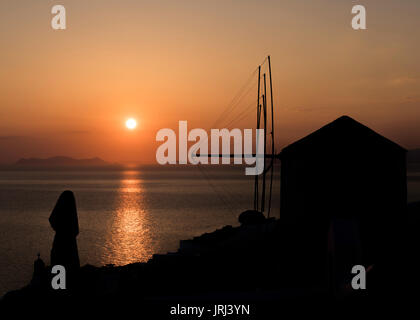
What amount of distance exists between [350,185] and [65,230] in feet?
43.1

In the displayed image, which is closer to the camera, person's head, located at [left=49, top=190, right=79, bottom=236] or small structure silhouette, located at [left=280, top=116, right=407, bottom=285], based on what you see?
person's head, located at [left=49, top=190, right=79, bottom=236]

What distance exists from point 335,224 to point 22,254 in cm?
4810

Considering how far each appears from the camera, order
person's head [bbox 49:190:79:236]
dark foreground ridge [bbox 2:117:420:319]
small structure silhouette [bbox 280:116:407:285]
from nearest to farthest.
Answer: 1. person's head [bbox 49:190:79:236]
2. dark foreground ridge [bbox 2:117:420:319]
3. small structure silhouette [bbox 280:116:407:285]

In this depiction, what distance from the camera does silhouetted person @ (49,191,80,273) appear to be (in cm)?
1079

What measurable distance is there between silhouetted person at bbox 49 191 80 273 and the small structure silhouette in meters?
10.9

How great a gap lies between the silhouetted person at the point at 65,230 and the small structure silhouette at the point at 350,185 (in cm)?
1089

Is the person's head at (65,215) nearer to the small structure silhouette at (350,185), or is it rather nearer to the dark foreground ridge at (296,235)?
the dark foreground ridge at (296,235)

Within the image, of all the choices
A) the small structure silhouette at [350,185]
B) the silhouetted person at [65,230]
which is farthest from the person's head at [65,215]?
the small structure silhouette at [350,185]

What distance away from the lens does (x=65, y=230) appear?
11047 mm

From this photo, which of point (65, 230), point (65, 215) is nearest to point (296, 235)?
Result: point (65, 230)

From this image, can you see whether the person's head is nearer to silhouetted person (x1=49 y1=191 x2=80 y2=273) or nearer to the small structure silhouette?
silhouetted person (x1=49 y1=191 x2=80 y2=273)

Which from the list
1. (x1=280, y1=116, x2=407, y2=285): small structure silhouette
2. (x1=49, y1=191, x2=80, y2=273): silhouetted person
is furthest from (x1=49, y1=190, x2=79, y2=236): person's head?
(x1=280, y1=116, x2=407, y2=285): small structure silhouette
